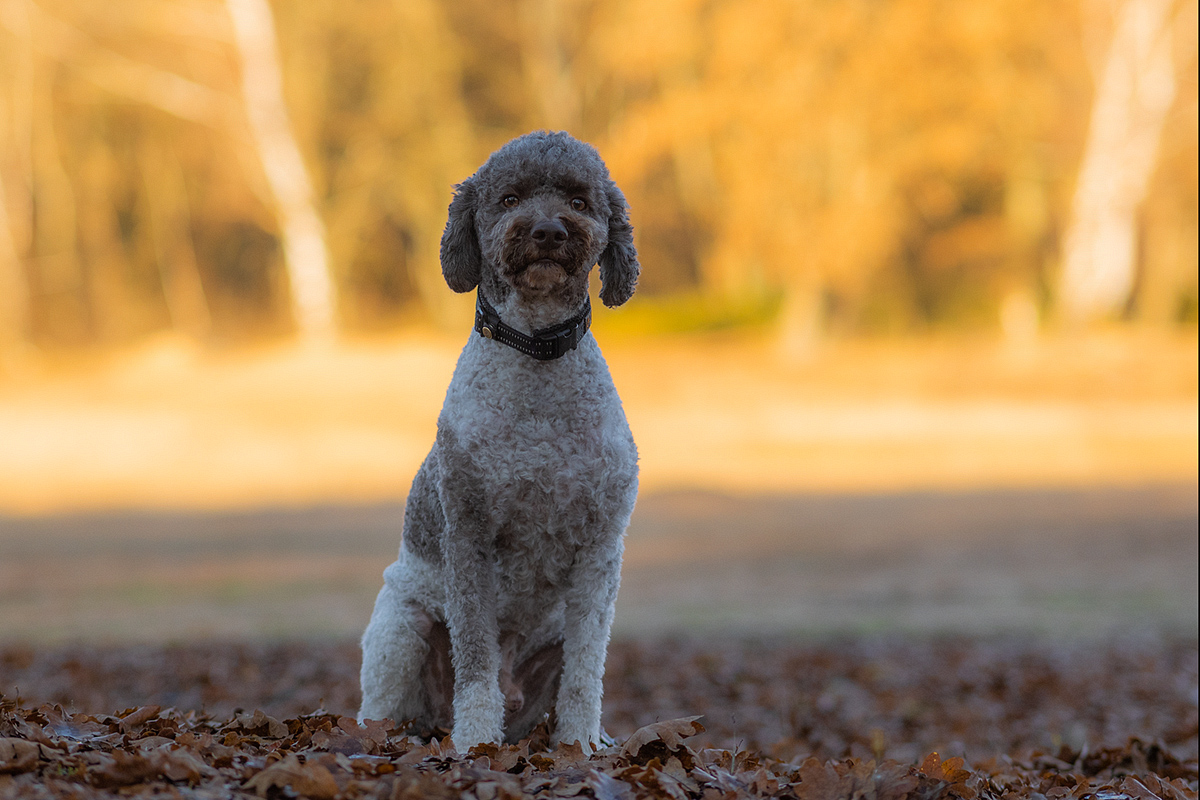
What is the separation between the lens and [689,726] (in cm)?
357

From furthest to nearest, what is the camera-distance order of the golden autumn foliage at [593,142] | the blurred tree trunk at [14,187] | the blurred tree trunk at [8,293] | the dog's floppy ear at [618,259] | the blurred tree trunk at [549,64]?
the blurred tree trunk at [8,293] < the blurred tree trunk at [14,187] < the blurred tree trunk at [549,64] < the golden autumn foliage at [593,142] < the dog's floppy ear at [618,259]

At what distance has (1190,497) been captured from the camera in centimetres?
1803

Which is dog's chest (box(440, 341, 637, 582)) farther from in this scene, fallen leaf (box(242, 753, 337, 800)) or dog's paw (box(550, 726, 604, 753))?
fallen leaf (box(242, 753, 337, 800))

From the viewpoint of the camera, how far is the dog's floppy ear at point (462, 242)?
3836 mm

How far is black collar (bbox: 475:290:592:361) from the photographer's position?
3.76 meters

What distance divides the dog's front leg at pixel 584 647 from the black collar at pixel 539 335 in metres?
0.66

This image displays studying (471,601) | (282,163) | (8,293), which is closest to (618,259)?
(471,601)

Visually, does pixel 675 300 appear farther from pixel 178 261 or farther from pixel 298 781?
pixel 298 781

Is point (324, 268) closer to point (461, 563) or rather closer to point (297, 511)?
point (297, 511)

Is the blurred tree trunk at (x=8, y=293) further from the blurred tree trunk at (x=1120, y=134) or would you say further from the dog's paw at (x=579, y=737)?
the dog's paw at (x=579, y=737)

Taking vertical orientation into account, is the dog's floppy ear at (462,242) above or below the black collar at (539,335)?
above

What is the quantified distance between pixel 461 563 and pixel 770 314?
29313 millimetres

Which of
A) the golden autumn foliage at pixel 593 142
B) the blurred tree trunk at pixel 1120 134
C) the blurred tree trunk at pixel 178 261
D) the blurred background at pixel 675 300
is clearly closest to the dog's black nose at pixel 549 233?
the blurred background at pixel 675 300

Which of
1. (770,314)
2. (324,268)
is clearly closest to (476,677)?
(324,268)
